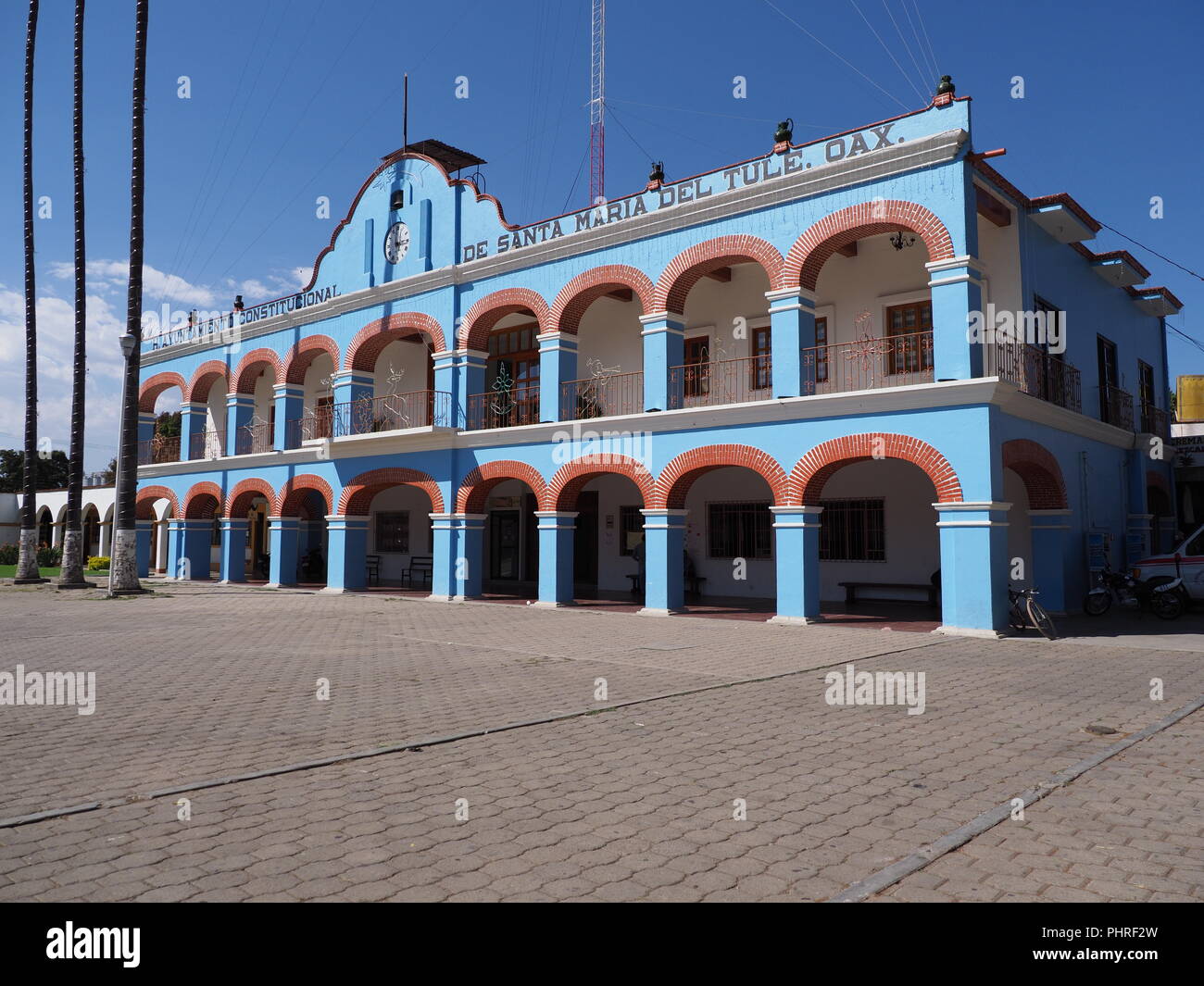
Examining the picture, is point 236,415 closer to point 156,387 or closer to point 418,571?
point 156,387

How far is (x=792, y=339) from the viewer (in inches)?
527

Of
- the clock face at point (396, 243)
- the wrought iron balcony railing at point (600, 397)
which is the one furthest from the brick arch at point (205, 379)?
the wrought iron balcony railing at point (600, 397)

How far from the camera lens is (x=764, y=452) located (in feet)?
45.0

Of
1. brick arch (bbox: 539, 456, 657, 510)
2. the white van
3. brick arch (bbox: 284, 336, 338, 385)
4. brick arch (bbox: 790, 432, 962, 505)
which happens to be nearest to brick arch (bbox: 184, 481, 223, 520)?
brick arch (bbox: 284, 336, 338, 385)

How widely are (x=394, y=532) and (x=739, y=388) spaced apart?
12576mm

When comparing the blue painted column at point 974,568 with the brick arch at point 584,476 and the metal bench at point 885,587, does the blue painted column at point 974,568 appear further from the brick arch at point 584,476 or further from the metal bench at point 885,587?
the brick arch at point 584,476

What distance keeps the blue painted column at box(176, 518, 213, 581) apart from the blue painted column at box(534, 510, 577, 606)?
44.3 ft

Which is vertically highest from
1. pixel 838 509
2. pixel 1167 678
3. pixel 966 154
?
pixel 966 154

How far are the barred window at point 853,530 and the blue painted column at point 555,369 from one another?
17.9 feet

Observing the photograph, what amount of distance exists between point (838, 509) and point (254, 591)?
1343 centimetres

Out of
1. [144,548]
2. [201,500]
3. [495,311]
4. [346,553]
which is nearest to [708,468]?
[495,311]

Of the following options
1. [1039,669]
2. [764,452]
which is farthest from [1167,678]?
[764,452]

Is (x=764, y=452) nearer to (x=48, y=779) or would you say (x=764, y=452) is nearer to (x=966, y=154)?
(x=966, y=154)
